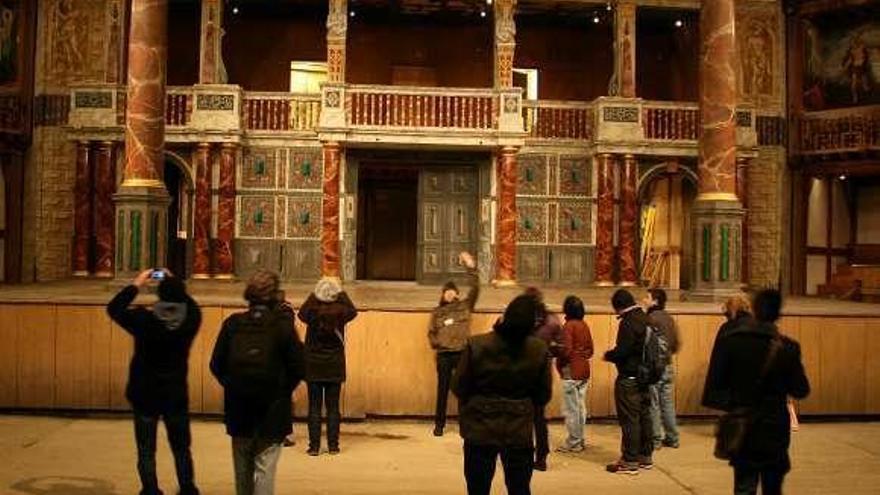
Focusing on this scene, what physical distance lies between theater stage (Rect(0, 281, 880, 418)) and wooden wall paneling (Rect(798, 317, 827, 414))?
0.04 feet

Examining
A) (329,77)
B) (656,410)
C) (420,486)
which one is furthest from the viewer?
(329,77)

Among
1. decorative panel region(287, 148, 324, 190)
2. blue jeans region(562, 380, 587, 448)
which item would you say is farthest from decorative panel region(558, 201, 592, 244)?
blue jeans region(562, 380, 587, 448)

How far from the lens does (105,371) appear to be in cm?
954

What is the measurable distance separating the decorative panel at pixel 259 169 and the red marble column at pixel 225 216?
347 millimetres

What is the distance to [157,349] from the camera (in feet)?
18.8

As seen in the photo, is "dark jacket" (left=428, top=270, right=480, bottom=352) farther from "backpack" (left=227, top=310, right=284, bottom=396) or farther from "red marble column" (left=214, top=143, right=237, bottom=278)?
"red marble column" (left=214, top=143, right=237, bottom=278)

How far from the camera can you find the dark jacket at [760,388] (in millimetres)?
5082

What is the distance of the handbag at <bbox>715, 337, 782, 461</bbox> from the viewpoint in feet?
16.7

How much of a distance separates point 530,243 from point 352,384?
10.3m

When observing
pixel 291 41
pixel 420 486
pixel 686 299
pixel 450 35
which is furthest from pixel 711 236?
pixel 291 41

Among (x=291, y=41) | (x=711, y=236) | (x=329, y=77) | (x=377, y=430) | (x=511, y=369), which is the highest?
(x=291, y=41)

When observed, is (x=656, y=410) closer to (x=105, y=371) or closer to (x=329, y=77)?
(x=105, y=371)

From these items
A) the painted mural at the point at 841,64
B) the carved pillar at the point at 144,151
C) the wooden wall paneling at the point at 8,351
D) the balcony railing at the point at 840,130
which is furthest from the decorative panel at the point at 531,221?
the wooden wall paneling at the point at 8,351

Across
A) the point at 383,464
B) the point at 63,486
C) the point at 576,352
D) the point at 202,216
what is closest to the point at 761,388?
the point at 576,352
